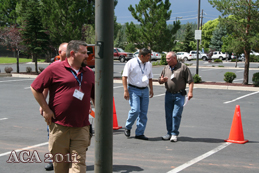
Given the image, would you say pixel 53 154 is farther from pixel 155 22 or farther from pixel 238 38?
pixel 155 22

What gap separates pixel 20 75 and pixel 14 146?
18346 millimetres

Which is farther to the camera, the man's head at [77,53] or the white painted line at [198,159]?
the white painted line at [198,159]

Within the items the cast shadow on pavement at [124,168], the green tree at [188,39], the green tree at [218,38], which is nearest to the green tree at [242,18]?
the cast shadow on pavement at [124,168]

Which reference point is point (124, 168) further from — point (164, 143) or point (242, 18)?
point (242, 18)

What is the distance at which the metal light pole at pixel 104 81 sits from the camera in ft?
11.4

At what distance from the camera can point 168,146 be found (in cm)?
686

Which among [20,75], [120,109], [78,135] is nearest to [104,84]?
[78,135]

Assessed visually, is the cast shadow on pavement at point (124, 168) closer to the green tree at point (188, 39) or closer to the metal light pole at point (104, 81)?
the metal light pole at point (104, 81)

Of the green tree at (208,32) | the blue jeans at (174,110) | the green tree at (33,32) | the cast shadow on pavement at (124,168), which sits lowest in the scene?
the cast shadow on pavement at (124,168)

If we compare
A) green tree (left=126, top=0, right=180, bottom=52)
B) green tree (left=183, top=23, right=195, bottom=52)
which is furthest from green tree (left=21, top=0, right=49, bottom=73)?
green tree (left=183, top=23, right=195, bottom=52)

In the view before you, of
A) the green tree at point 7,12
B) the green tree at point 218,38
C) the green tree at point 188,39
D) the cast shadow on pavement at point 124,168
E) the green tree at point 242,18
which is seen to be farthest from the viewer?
the green tree at point 188,39

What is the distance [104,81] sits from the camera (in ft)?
11.6

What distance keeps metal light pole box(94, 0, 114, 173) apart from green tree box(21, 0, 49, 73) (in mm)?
21847

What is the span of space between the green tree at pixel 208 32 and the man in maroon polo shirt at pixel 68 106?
84563 mm
